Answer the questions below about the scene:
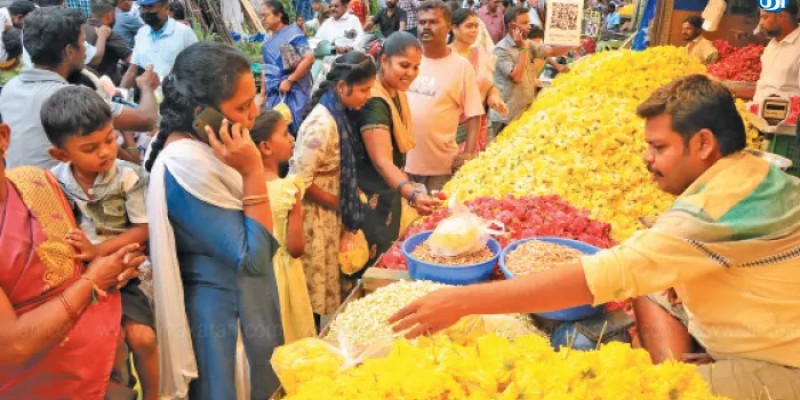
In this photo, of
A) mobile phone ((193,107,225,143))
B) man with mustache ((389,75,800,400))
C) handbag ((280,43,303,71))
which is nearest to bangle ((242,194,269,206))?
mobile phone ((193,107,225,143))

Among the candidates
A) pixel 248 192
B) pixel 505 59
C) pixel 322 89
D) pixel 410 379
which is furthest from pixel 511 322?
pixel 505 59

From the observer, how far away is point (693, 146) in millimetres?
1842

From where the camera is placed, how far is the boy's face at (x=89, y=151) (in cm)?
212

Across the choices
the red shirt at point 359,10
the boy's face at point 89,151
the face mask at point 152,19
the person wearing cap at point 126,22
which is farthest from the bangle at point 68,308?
the red shirt at point 359,10

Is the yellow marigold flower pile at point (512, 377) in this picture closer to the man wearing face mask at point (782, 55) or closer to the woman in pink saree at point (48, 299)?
the woman in pink saree at point (48, 299)

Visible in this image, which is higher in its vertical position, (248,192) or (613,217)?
(248,192)

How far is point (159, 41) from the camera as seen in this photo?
566cm

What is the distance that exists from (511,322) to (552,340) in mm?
169

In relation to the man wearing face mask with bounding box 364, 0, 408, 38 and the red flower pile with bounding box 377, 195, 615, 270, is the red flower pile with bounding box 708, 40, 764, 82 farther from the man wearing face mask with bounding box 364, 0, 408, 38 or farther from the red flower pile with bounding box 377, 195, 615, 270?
the man wearing face mask with bounding box 364, 0, 408, 38

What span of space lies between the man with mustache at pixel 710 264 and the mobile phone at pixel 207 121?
2.74 feet

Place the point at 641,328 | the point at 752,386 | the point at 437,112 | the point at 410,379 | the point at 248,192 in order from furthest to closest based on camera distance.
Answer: the point at 437,112, the point at 641,328, the point at 248,192, the point at 752,386, the point at 410,379

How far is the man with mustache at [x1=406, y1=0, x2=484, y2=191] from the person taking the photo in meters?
4.50

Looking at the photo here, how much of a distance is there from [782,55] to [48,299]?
5.85 meters

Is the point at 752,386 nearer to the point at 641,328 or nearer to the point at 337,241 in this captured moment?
the point at 641,328
